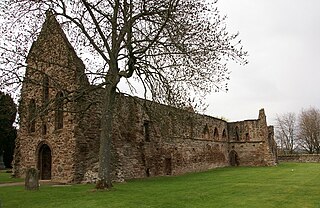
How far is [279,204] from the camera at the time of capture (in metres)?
10.0

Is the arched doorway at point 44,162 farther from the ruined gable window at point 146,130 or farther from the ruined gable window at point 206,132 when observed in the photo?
the ruined gable window at point 206,132

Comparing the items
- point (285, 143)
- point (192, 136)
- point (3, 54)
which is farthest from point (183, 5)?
point (285, 143)

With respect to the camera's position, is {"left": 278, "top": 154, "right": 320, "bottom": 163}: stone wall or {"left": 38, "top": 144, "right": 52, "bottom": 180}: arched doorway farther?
{"left": 278, "top": 154, "right": 320, "bottom": 163}: stone wall

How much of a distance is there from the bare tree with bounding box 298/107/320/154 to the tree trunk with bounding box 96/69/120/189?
5725cm

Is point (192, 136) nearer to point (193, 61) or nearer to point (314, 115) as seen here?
point (193, 61)

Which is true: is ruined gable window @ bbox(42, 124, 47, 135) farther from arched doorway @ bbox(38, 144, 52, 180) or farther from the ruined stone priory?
arched doorway @ bbox(38, 144, 52, 180)

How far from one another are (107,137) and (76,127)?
14.0ft

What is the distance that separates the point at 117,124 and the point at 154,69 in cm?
756

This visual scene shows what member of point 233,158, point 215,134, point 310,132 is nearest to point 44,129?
point 215,134

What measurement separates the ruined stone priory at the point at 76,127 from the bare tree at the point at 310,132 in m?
42.1

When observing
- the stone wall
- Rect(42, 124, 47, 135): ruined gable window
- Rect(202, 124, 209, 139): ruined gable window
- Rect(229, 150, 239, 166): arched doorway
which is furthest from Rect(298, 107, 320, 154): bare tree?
Rect(42, 124, 47, 135): ruined gable window

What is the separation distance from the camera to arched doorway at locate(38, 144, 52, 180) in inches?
807

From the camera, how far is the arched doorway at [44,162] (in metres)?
20.5

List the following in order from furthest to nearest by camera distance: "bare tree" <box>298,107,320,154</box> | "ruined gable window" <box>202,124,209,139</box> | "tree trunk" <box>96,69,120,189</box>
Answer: "bare tree" <box>298,107,320,154</box> < "ruined gable window" <box>202,124,209,139</box> < "tree trunk" <box>96,69,120,189</box>
